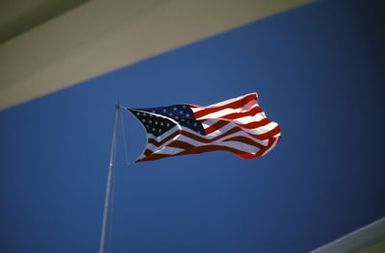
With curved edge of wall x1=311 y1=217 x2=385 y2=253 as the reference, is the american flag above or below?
above

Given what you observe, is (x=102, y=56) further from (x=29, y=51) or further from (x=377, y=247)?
(x=377, y=247)

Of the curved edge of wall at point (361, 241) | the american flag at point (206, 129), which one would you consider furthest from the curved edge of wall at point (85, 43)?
the curved edge of wall at point (361, 241)

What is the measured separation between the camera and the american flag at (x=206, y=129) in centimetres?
360

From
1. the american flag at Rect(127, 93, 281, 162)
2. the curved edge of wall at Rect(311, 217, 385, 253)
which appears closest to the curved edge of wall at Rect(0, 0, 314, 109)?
the american flag at Rect(127, 93, 281, 162)

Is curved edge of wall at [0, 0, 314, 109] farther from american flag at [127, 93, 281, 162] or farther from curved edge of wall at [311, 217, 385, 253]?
curved edge of wall at [311, 217, 385, 253]

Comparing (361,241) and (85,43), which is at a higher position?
(85,43)

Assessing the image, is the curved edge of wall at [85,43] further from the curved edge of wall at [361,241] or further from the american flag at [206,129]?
the curved edge of wall at [361,241]

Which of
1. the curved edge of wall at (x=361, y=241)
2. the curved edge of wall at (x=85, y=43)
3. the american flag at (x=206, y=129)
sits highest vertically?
the curved edge of wall at (x=85, y=43)

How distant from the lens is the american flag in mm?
3604

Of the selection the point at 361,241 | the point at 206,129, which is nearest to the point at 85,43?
the point at 206,129

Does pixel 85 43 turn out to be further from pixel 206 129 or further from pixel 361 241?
pixel 361 241

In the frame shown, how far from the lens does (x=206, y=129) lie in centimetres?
372

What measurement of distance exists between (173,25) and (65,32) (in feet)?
4.80

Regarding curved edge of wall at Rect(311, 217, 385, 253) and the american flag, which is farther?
curved edge of wall at Rect(311, 217, 385, 253)
